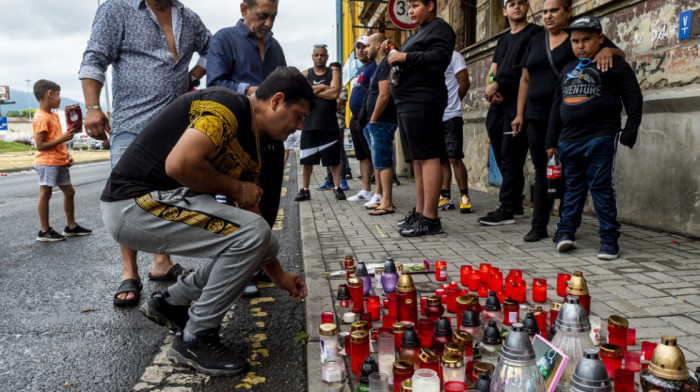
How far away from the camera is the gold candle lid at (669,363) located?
158 cm

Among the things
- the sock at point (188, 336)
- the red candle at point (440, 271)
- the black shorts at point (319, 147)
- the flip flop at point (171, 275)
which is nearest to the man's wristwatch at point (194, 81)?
the flip flop at point (171, 275)

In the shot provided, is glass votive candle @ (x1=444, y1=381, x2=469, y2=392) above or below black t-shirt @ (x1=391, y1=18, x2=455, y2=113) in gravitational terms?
below

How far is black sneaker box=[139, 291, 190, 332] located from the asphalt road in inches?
6.6

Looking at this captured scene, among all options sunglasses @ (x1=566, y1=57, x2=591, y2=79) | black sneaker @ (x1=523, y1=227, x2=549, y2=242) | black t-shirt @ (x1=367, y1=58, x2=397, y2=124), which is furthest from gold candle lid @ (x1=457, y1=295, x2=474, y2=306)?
black t-shirt @ (x1=367, y1=58, x2=397, y2=124)

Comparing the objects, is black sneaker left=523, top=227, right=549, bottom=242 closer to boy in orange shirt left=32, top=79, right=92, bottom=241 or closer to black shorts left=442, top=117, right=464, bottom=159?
black shorts left=442, top=117, right=464, bottom=159

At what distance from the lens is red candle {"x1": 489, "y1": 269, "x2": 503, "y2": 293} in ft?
10.4

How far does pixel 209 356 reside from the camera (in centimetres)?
235

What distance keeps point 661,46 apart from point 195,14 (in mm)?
4110

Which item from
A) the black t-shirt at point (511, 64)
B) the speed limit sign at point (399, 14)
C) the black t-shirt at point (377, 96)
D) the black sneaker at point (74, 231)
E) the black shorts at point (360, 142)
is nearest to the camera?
the black t-shirt at point (511, 64)

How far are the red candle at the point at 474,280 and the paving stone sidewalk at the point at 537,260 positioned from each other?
0.79 ft

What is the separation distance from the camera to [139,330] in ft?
9.63

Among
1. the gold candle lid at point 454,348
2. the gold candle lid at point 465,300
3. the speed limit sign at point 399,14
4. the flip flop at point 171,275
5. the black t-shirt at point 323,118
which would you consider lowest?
the flip flop at point 171,275

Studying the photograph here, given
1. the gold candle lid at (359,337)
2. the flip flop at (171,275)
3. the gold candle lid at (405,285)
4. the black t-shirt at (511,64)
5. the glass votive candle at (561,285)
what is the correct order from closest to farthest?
1. the gold candle lid at (359,337)
2. the gold candle lid at (405,285)
3. the glass votive candle at (561,285)
4. the flip flop at (171,275)
5. the black t-shirt at (511,64)

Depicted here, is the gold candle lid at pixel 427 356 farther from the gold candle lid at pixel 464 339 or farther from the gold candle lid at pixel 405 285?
the gold candle lid at pixel 405 285
